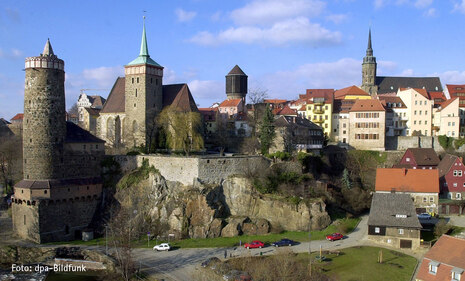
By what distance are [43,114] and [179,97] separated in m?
15.8

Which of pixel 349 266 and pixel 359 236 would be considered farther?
pixel 359 236

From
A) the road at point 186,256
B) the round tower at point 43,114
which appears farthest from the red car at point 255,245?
the round tower at point 43,114

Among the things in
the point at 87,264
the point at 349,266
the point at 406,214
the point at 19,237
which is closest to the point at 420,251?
the point at 406,214

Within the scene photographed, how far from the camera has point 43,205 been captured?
132 feet

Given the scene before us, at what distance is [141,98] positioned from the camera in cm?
5038

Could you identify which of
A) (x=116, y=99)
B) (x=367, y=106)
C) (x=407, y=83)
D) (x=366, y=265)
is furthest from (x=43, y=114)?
(x=407, y=83)

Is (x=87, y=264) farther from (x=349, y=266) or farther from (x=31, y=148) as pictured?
(x=349, y=266)

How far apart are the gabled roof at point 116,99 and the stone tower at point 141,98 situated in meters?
2.28

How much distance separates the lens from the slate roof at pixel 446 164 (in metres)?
48.7

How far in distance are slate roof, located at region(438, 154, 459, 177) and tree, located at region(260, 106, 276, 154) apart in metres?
19.3

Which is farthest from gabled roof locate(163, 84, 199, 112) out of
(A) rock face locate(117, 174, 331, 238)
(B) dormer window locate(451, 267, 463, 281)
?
(B) dormer window locate(451, 267, 463, 281)

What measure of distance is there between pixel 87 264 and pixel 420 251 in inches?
1029

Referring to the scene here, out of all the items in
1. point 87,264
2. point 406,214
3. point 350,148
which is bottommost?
point 87,264

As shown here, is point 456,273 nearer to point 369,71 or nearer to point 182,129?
point 182,129
